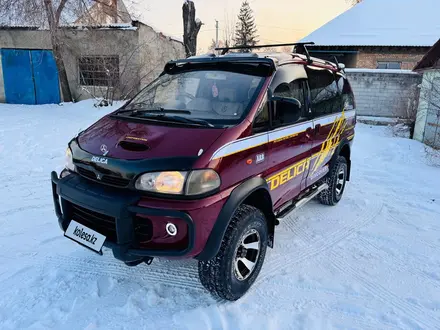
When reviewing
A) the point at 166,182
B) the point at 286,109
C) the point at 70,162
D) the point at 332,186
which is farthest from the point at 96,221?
the point at 332,186

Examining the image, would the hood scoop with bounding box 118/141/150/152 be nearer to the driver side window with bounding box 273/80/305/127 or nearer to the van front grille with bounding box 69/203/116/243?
the van front grille with bounding box 69/203/116/243

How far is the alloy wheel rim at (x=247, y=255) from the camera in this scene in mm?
2789

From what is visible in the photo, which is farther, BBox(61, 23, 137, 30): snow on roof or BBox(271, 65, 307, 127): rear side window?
BBox(61, 23, 137, 30): snow on roof

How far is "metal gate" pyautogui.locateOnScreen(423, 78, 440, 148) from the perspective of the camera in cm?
915

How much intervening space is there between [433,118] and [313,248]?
7864 mm

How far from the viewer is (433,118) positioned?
9297 mm

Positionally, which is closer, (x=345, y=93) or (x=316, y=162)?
(x=316, y=162)

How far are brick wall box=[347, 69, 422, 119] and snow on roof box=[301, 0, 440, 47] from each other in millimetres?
6105

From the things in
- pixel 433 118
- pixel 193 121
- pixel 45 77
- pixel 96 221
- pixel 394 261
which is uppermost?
pixel 45 77

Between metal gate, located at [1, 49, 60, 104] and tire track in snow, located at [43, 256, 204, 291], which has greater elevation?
metal gate, located at [1, 49, 60, 104]

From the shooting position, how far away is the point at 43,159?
21.6 ft

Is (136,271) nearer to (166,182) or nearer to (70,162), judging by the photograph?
(70,162)

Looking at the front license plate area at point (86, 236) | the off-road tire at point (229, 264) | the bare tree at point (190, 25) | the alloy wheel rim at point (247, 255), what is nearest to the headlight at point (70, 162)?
the front license plate area at point (86, 236)

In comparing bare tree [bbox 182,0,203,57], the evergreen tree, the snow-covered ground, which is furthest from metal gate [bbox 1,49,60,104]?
the evergreen tree
